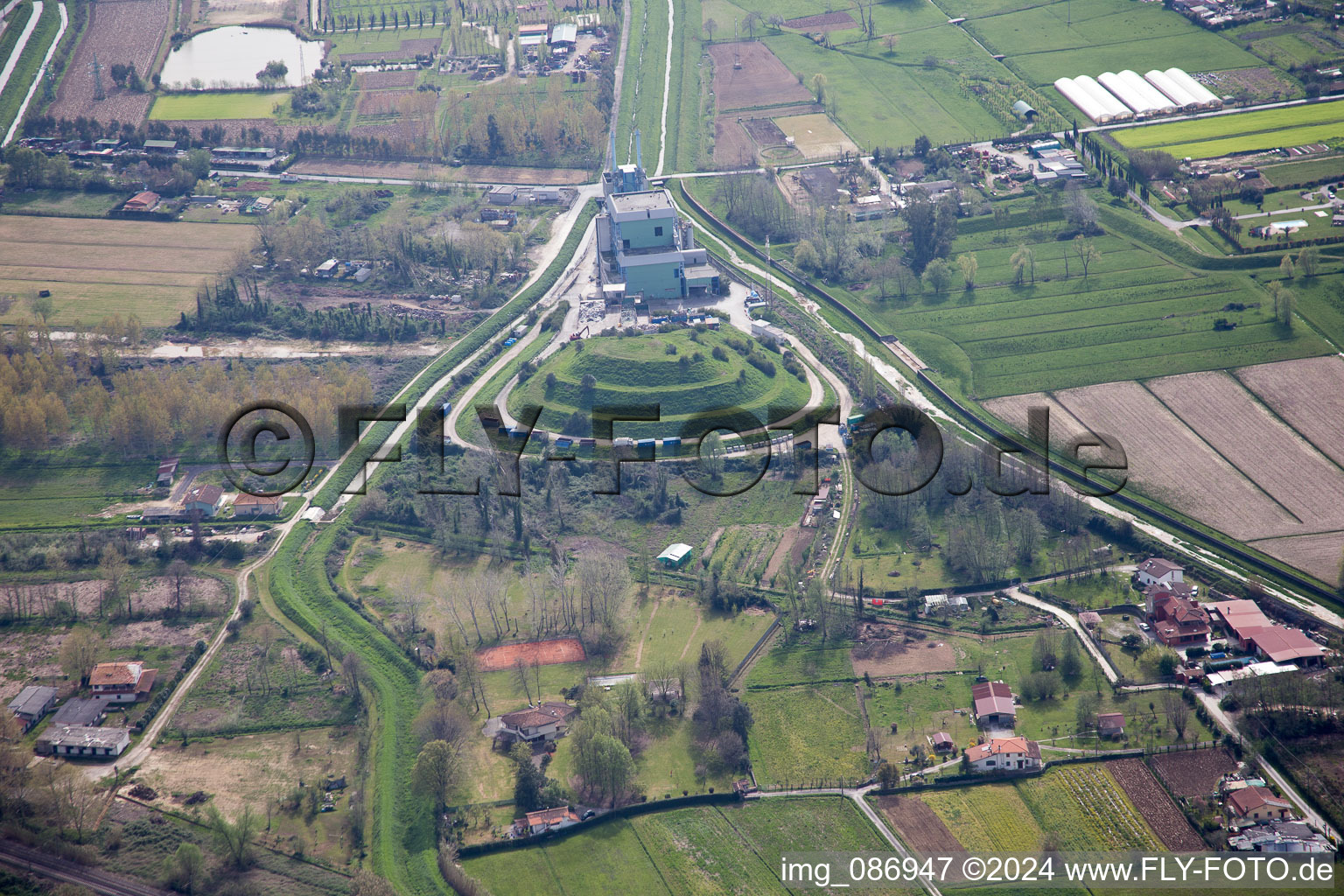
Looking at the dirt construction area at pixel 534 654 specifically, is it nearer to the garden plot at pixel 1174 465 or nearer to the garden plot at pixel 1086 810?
the garden plot at pixel 1086 810

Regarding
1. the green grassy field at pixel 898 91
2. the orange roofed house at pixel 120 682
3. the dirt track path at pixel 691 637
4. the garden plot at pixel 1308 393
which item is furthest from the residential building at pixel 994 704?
the green grassy field at pixel 898 91

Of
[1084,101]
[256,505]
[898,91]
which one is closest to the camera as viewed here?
[256,505]

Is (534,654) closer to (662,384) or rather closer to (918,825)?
(918,825)

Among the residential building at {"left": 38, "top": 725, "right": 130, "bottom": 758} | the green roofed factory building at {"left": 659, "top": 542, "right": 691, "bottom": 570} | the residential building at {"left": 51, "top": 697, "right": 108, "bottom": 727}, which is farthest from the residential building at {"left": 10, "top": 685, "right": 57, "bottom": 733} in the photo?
the green roofed factory building at {"left": 659, "top": 542, "right": 691, "bottom": 570}

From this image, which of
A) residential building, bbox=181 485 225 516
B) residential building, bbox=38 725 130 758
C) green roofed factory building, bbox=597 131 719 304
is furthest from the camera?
green roofed factory building, bbox=597 131 719 304

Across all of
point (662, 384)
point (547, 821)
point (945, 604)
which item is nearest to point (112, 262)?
point (662, 384)

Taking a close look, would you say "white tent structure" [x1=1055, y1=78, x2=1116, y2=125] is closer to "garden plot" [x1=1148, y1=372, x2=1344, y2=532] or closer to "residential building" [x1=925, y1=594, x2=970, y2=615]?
"garden plot" [x1=1148, y1=372, x2=1344, y2=532]
